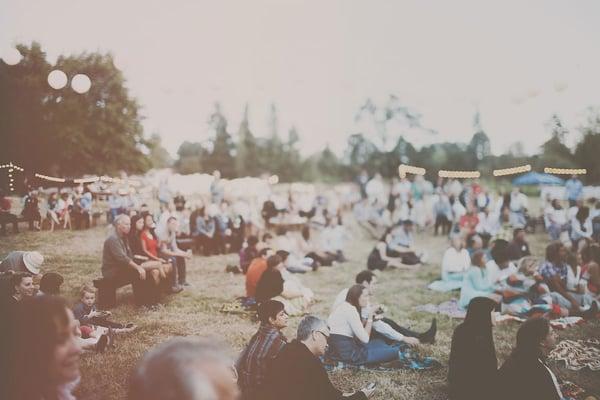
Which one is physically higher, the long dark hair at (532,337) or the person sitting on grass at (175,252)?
the person sitting on grass at (175,252)

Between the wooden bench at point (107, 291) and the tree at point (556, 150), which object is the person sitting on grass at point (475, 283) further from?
the wooden bench at point (107, 291)

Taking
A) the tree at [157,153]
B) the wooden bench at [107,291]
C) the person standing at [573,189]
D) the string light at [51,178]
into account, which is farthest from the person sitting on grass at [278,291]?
the person standing at [573,189]

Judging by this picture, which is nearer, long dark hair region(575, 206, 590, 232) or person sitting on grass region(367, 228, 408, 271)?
person sitting on grass region(367, 228, 408, 271)

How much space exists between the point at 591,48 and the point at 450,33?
6.06ft

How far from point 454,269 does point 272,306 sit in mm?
4306

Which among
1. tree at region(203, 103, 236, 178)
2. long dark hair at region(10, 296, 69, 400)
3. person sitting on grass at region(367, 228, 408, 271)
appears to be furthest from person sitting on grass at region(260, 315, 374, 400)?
person sitting on grass at region(367, 228, 408, 271)

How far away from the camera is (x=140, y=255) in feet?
15.2

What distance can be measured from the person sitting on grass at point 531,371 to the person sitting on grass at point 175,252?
3.17m

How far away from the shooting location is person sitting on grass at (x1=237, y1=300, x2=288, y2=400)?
3.70 m

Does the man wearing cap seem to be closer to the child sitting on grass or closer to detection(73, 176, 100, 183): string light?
the child sitting on grass

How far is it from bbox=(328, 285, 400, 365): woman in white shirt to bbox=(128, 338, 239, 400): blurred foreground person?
2970mm

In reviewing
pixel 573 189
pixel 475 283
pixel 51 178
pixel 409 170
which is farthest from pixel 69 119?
pixel 573 189

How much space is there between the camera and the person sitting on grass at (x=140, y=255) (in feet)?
15.1

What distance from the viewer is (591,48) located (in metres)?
6.11
